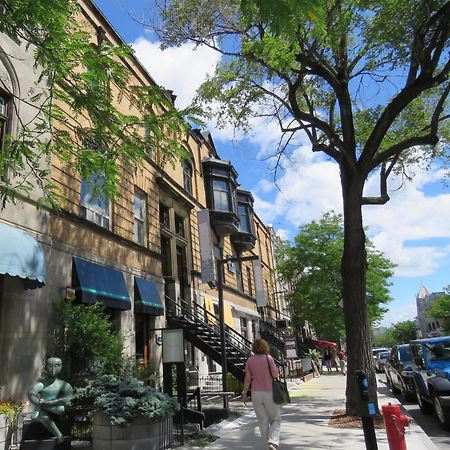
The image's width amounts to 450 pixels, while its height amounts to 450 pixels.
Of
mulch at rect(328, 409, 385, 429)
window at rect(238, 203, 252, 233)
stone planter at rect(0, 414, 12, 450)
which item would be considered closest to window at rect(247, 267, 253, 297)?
window at rect(238, 203, 252, 233)

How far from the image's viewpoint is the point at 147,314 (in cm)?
1580

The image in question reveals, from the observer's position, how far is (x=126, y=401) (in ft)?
23.4

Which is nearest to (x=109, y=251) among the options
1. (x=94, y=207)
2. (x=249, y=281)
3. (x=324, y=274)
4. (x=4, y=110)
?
(x=94, y=207)

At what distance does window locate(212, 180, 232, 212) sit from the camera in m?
25.3

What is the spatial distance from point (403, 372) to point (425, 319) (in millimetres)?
122664

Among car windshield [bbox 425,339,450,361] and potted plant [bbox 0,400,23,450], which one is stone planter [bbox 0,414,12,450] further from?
car windshield [bbox 425,339,450,361]

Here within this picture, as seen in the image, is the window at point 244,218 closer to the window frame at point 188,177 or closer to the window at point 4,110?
the window frame at point 188,177

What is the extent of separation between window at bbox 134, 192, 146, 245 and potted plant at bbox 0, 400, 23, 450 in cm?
851

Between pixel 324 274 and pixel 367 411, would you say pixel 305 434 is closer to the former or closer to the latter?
pixel 367 411

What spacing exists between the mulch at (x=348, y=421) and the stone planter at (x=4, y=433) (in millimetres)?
6193

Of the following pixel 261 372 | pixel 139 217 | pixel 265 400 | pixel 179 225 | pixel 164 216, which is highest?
pixel 179 225

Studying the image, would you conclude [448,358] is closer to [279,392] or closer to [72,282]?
[279,392]

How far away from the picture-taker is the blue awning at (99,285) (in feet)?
37.3

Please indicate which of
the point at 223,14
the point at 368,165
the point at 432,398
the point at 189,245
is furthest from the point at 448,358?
the point at 189,245
